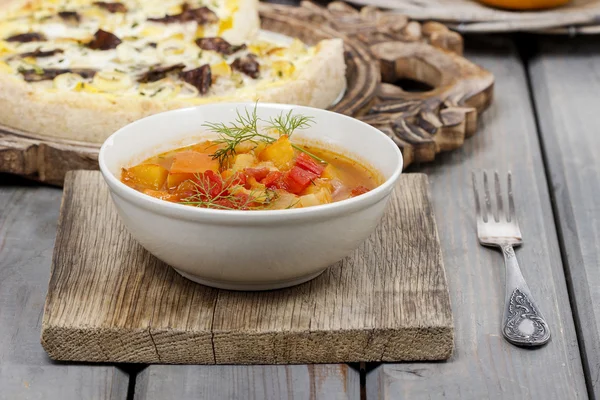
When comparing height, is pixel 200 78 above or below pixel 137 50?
below

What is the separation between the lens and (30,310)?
9.44 feet

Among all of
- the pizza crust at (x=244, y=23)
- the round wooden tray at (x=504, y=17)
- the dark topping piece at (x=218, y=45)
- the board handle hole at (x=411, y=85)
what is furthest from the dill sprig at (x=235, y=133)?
the round wooden tray at (x=504, y=17)

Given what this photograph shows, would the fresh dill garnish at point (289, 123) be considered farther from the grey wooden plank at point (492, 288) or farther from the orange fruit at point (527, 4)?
the orange fruit at point (527, 4)

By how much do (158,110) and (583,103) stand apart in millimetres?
2286

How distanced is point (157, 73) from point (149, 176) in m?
1.32

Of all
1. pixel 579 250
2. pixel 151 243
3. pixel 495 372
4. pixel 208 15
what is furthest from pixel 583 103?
pixel 151 243

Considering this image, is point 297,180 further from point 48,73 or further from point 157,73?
point 48,73

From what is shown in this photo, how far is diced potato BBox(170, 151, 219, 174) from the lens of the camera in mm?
2758

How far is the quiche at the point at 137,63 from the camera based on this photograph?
372cm

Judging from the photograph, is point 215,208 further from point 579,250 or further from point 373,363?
point 579,250

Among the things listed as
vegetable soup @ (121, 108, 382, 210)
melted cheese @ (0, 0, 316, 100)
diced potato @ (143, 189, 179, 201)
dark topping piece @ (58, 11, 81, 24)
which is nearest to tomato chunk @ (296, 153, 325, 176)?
vegetable soup @ (121, 108, 382, 210)

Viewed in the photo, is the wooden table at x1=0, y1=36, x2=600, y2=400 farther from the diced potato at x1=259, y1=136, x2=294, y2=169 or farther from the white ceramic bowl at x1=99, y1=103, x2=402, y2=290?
the diced potato at x1=259, y1=136, x2=294, y2=169

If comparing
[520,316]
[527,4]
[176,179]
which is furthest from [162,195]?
[527,4]

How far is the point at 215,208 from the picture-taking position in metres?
2.62
